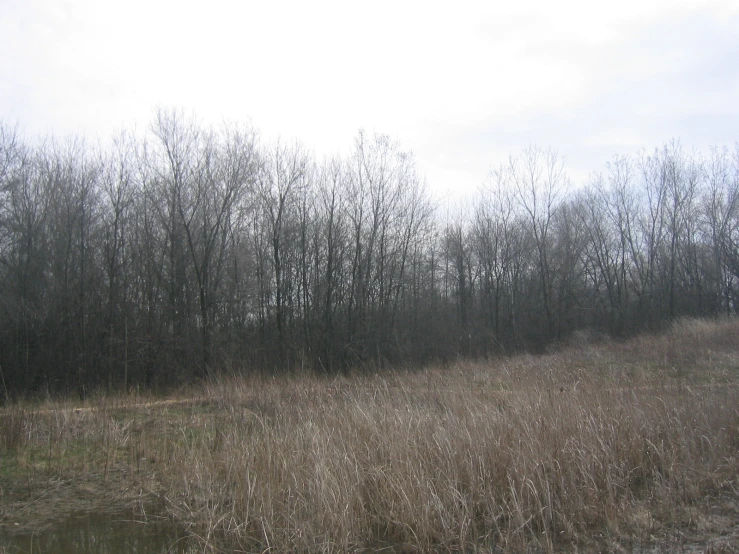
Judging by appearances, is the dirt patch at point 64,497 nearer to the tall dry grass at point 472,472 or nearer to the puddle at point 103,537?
the puddle at point 103,537

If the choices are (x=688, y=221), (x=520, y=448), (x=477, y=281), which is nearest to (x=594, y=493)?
(x=520, y=448)

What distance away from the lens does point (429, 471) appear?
6.16 meters

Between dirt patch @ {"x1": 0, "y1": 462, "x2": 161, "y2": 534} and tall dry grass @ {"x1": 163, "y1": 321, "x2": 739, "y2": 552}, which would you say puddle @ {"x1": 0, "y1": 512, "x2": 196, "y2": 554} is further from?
tall dry grass @ {"x1": 163, "y1": 321, "x2": 739, "y2": 552}

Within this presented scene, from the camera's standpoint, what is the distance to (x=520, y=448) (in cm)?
623

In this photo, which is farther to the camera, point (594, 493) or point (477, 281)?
point (477, 281)

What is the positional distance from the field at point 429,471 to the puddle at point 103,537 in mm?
207

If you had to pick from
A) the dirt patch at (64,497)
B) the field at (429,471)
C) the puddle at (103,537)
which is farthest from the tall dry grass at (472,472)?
the dirt patch at (64,497)

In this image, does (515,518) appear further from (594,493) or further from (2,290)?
(2,290)

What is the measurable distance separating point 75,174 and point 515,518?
2313 centimetres

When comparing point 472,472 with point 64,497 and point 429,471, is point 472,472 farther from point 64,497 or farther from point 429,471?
point 64,497

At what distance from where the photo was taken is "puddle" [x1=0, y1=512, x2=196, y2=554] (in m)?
5.98

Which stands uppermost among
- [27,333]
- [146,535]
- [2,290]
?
[2,290]

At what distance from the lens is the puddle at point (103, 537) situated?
5.98 meters

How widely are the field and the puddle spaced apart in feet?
0.68
